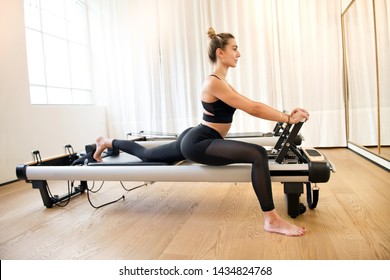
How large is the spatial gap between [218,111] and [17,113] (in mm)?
2274

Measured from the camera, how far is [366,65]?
3.29m

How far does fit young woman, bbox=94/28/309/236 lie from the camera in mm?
1497

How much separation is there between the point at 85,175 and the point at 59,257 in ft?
1.93

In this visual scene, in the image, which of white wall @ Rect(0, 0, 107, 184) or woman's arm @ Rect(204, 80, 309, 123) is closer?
woman's arm @ Rect(204, 80, 309, 123)

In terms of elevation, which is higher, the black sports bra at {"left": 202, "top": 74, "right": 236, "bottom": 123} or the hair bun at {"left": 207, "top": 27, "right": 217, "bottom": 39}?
the hair bun at {"left": 207, "top": 27, "right": 217, "bottom": 39}

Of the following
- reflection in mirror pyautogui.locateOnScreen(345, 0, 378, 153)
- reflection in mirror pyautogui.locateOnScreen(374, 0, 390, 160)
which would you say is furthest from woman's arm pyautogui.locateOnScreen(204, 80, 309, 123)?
reflection in mirror pyautogui.locateOnScreen(345, 0, 378, 153)

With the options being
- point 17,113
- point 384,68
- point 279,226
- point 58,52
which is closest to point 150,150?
point 279,226

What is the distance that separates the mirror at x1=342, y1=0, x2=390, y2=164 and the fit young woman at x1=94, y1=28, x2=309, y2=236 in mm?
1713

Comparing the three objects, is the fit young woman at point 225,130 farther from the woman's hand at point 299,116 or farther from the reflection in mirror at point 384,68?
the reflection in mirror at point 384,68

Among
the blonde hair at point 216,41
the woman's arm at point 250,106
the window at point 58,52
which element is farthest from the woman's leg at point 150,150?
the window at point 58,52

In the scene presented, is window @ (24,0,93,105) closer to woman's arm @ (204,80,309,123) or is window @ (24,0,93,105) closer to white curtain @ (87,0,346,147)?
white curtain @ (87,0,346,147)

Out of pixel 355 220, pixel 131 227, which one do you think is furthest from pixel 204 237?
pixel 355 220

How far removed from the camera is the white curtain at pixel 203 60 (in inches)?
153

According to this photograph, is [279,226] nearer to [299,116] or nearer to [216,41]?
[299,116]
